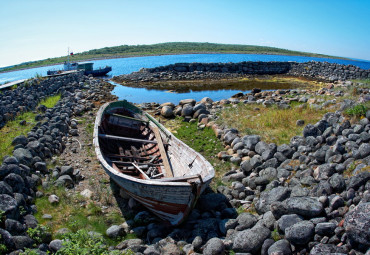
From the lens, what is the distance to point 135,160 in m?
8.88

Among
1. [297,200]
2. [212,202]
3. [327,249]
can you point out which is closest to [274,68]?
[212,202]

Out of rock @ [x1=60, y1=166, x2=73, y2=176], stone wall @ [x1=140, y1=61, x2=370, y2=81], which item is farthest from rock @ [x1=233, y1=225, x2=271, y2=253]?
stone wall @ [x1=140, y1=61, x2=370, y2=81]

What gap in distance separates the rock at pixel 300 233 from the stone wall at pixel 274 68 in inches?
1239

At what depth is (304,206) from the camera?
15.4 ft

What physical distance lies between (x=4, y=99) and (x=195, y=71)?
87.1 feet

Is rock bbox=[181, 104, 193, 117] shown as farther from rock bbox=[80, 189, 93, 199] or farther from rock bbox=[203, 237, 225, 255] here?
rock bbox=[203, 237, 225, 255]

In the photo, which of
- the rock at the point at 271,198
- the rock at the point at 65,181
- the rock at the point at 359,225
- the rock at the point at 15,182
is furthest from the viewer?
the rock at the point at 65,181

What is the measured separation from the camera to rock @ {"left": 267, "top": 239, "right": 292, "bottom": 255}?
413 cm

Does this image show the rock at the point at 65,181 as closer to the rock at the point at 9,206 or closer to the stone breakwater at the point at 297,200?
the rock at the point at 9,206

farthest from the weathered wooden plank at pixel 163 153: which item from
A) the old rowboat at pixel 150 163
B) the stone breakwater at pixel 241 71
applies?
the stone breakwater at pixel 241 71

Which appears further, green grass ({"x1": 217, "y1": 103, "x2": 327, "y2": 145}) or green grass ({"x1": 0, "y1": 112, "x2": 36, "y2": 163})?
green grass ({"x1": 217, "y1": 103, "x2": 327, "y2": 145})

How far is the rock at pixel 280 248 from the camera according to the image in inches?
163

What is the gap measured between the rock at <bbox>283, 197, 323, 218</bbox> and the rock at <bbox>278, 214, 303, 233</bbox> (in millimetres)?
132

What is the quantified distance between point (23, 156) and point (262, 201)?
6.46 meters
